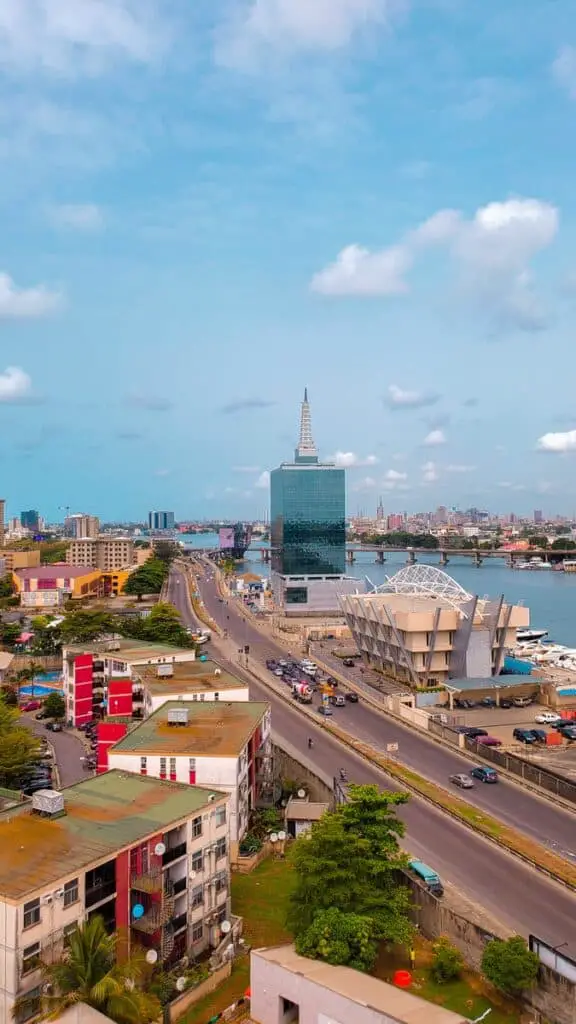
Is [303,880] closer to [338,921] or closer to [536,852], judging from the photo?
[338,921]

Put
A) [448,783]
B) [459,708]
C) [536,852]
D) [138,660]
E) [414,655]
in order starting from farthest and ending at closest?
1. [414,655]
2. [459,708]
3. [138,660]
4. [448,783]
5. [536,852]

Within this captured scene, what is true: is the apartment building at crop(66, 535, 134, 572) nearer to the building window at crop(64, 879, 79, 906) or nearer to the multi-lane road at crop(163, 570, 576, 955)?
the multi-lane road at crop(163, 570, 576, 955)

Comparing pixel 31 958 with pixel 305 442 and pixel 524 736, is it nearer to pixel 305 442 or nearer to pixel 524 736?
pixel 524 736

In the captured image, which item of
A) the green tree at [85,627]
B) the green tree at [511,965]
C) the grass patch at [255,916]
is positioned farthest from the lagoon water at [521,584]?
the green tree at [511,965]

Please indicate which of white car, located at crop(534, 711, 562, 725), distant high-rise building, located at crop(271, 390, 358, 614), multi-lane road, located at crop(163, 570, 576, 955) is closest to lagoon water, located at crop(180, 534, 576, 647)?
distant high-rise building, located at crop(271, 390, 358, 614)

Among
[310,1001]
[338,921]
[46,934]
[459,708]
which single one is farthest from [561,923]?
[459,708]

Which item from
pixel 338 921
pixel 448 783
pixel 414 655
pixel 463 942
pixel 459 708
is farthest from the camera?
pixel 414 655

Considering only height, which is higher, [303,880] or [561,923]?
[303,880]
